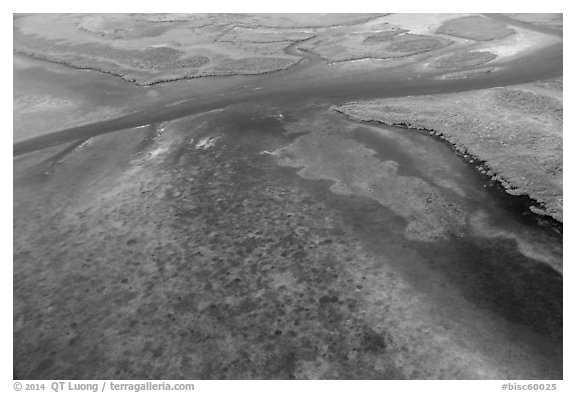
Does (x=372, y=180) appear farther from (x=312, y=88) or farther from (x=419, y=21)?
(x=419, y=21)

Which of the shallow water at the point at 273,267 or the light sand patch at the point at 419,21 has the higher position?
the light sand patch at the point at 419,21

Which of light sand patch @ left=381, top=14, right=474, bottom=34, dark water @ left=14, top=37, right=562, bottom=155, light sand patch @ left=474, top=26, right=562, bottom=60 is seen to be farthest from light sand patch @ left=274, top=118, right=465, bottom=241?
light sand patch @ left=381, top=14, right=474, bottom=34

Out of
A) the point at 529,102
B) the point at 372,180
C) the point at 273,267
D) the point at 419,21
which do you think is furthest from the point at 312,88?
the point at 419,21

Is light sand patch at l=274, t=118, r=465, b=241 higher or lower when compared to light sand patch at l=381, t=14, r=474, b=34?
lower

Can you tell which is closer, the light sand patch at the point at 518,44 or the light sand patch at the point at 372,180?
the light sand patch at the point at 372,180

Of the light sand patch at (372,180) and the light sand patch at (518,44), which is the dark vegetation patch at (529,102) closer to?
the light sand patch at (372,180)

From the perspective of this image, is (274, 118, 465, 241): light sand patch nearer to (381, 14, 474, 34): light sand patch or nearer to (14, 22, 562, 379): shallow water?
(14, 22, 562, 379): shallow water

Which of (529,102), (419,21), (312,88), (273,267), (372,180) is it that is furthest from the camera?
(419,21)

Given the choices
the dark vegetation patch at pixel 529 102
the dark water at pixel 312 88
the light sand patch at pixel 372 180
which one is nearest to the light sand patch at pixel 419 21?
the dark water at pixel 312 88

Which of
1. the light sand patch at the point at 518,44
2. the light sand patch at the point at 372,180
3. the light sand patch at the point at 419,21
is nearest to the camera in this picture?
the light sand patch at the point at 372,180

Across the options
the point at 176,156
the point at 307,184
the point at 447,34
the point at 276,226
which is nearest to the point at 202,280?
A: the point at 276,226

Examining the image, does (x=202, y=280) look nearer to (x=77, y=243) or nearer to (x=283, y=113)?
(x=77, y=243)
